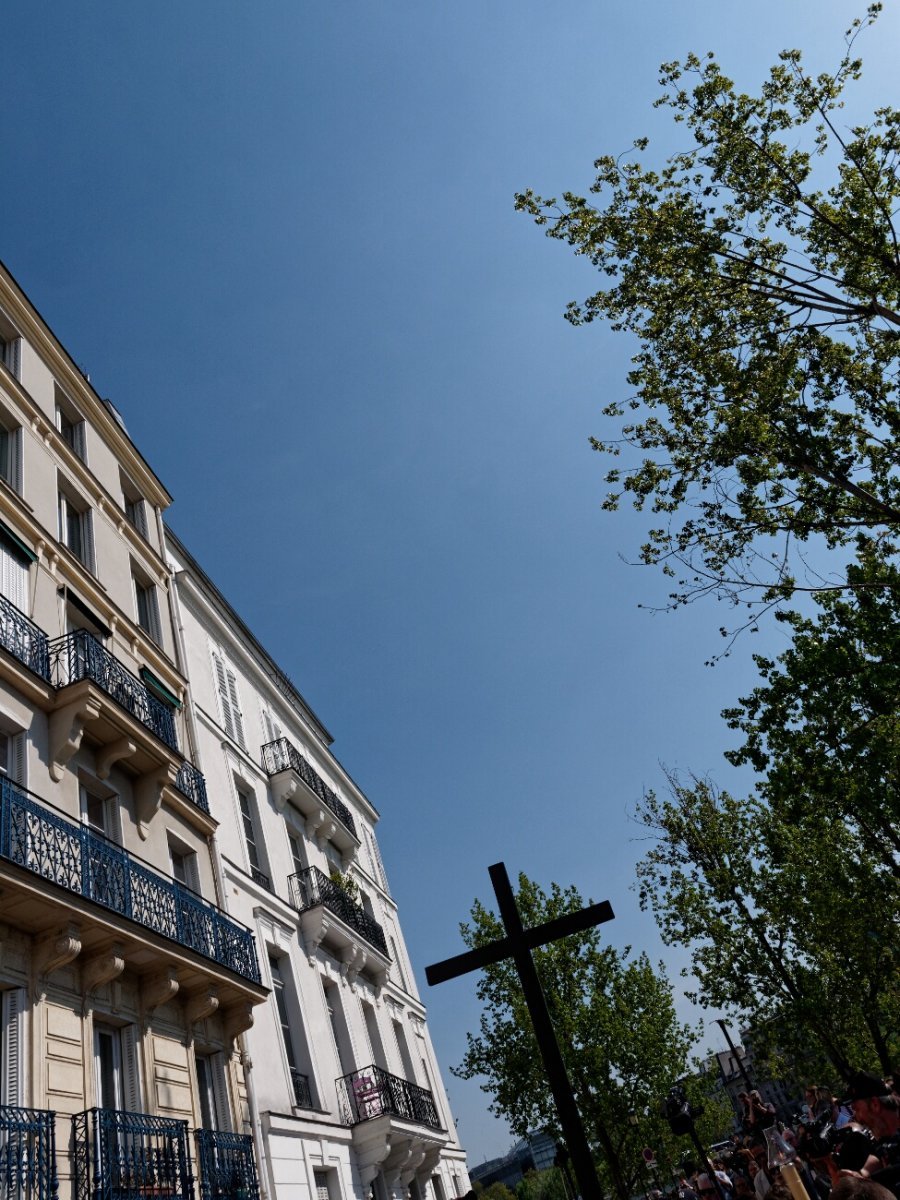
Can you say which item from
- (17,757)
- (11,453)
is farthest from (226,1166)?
(11,453)

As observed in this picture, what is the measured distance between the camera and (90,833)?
10758mm

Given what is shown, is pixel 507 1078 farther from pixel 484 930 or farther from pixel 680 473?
pixel 680 473

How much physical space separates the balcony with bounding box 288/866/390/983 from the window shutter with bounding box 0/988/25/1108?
33.2ft

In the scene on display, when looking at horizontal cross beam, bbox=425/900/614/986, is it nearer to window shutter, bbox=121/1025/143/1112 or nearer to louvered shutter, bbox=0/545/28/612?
window shutter, bbox=121/1025/143/1112

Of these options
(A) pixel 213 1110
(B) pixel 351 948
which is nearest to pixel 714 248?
(A) pixel 213 1110

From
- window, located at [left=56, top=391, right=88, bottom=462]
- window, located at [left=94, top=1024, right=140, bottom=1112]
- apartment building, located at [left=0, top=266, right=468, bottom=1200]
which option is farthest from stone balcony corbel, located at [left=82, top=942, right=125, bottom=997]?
window, located at [left=56, top=391, right=88, bottom=462]

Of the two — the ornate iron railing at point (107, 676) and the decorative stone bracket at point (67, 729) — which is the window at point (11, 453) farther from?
the decorative stone bracket at point (67, 729)

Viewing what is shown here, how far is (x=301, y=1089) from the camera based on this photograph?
52.2 ft

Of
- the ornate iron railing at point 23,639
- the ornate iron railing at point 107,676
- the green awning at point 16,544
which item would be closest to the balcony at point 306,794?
the ornate iron railing at point 107,676

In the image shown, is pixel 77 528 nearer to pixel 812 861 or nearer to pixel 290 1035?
pixel 290 1035

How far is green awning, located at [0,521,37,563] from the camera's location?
12.5 metres

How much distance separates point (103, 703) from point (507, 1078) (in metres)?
27.2

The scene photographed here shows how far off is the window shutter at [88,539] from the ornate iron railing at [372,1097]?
11.5 m

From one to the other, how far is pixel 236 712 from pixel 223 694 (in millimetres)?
595
